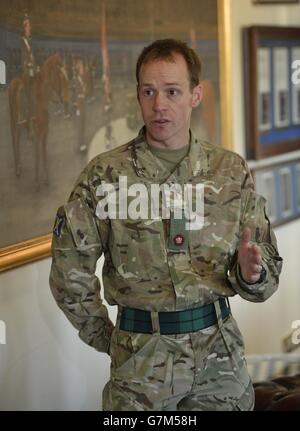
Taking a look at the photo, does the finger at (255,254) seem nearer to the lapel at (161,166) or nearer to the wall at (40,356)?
the lapel at (161,166)

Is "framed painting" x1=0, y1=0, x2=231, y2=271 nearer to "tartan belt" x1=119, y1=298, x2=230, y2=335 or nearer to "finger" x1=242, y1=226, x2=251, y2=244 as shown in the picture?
"tartan belt" x1=119, y1=298, x2=230, y2=335

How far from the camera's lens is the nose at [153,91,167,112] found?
1.08 metres

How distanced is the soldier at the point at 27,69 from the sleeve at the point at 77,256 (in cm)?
34

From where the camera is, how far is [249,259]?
104cm

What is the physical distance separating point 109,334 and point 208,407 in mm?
194

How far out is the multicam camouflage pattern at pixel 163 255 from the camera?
1.10 m

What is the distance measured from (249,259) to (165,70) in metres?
0.29

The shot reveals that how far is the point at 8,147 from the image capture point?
138 centimetres

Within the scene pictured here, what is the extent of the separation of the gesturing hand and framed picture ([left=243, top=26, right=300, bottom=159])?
995mm

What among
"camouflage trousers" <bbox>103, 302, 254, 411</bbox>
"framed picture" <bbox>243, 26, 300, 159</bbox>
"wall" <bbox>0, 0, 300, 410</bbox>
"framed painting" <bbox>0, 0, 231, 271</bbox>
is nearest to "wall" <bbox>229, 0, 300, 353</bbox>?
"framed picture" <bbox>243, 26, 300, 159</bbox>

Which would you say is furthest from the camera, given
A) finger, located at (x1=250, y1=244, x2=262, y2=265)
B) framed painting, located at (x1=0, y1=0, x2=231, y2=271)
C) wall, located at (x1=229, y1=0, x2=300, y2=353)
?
wall, located at (x1=229, y1=0, x2=300, y2=353)

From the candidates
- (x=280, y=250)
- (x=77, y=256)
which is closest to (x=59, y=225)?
(x=77, y=256)

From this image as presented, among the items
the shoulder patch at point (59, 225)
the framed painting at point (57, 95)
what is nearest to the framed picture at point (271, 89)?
the framed painting at point (57, 95)

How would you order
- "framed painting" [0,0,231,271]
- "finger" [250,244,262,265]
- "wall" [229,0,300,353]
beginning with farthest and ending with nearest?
"wall" [229,0,300,353]
"framed painting" [0,0,231,271]
"finger" [250,244,262,265]
